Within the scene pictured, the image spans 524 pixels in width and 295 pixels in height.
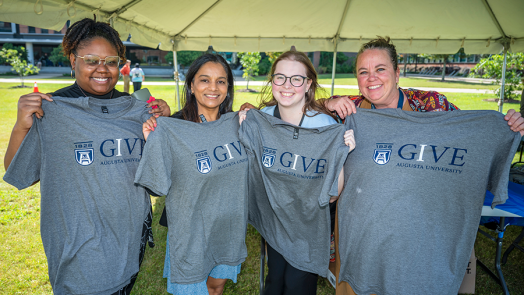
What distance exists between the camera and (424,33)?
5.85 m

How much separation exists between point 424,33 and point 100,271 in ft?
21.9

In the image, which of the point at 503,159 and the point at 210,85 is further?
the point at 210,85

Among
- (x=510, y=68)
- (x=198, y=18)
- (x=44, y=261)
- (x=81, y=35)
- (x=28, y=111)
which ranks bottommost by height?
(x=44, y=261)

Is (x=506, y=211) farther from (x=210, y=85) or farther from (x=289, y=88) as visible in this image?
(x=210, y=85)

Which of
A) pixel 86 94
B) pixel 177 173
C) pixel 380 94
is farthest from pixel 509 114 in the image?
pixel 86 94

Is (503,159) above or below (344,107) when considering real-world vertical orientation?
below

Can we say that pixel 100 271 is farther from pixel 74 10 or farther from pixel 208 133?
pixel 74 10

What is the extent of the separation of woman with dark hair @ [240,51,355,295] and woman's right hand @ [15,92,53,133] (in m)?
1.43

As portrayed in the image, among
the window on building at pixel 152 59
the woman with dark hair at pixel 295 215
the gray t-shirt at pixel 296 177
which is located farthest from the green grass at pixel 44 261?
the window on building at pixel 152 59

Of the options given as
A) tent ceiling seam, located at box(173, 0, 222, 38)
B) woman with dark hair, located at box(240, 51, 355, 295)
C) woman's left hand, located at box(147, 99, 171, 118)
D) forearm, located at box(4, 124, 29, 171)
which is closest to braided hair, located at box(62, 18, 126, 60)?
woman's left hand, located at box(147, 99, 171, 118)

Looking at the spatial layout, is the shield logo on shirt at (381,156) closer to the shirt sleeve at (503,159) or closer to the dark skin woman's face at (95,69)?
the shirt sleeve at (503,159)

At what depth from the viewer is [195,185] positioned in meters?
2.12

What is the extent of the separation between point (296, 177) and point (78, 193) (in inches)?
60.9

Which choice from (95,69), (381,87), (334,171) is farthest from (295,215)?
(95,69)
